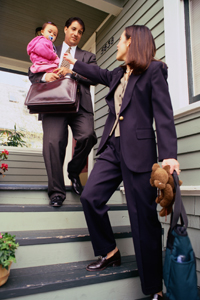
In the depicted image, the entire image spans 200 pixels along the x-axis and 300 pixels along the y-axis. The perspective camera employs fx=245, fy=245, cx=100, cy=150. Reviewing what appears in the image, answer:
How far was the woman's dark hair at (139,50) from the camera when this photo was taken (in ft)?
4.71

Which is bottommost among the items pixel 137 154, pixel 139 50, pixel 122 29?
pixel 137 154

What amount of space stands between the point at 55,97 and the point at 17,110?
10.1 ft

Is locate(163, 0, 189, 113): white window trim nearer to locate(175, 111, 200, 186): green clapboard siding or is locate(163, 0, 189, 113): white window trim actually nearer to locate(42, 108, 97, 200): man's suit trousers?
locate(175, 111, 200, 186): green clapboard siding

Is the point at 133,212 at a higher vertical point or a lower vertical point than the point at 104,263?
higher

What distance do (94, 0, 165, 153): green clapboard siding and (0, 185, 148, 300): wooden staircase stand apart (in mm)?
1651

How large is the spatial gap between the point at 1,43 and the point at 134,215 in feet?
13.2

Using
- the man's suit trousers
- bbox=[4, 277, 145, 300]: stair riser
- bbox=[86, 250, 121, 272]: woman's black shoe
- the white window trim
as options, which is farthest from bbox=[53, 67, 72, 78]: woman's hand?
bbox=[4, 277, 145, 300]: stair riser

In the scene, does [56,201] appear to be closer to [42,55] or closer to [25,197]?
[25,197]

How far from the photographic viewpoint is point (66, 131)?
2.08 metres

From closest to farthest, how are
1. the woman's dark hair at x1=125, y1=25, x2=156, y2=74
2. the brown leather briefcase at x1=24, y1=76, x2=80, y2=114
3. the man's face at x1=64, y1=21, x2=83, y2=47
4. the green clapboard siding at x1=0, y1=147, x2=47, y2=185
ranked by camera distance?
1. the woman's dark hair at x1=125, y1=25, x2=156, y2=74
2. the brown leather briefcase at x1=24, y1=76, x2=80, y2=114
3. the man's face at x1=64, y1=21, x2=83, y2=47
4. the green clapboard siding at x1=0, y1=147, x2=47, y2=185

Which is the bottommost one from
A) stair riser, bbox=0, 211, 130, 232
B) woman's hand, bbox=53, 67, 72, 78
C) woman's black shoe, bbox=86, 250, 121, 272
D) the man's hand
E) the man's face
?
woman's black shoe, bbox=86, 250, 121, 272

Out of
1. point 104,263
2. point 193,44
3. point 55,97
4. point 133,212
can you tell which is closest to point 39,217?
point 104,263

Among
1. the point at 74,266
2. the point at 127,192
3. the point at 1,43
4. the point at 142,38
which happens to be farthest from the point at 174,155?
the point at 1,43

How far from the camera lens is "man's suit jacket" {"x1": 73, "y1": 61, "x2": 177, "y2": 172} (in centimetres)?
134
